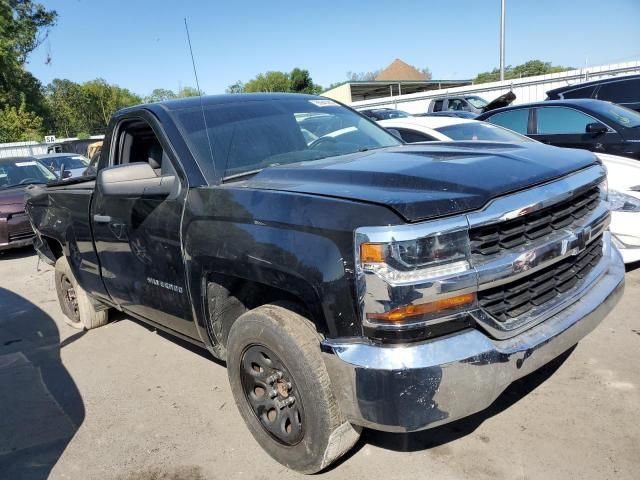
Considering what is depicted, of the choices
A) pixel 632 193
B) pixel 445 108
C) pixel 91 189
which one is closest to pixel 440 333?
pixel 91 189

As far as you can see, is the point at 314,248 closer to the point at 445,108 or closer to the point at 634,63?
the point at 445,108

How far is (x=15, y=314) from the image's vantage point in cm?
587

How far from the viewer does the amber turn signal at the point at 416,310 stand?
203 centimetres

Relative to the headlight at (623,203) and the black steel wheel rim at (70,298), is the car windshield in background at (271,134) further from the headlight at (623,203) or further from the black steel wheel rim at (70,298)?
the black steel wheel rim at (70,298)

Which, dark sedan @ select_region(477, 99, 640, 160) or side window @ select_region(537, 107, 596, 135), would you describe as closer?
dark sedan @ select_region(477, 99, 640, 160)

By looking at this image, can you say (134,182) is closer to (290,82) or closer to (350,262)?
(350,262)

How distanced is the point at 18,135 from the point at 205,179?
4348 centimetres

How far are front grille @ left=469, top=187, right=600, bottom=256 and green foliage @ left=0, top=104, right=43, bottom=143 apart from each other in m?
43.0

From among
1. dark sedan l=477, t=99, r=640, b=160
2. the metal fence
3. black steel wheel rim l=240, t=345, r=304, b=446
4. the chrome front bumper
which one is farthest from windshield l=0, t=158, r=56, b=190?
the metal fence

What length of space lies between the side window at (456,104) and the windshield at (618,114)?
494 inches

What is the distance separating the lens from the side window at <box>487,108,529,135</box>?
7824 millimetres

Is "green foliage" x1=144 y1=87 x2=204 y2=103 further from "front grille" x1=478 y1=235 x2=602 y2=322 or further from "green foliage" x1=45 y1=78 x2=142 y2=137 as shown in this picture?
"green foliage" x1=45 y1=78 x2=142 y2=137

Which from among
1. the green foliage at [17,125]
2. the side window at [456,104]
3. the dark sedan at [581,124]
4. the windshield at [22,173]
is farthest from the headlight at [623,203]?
the green foliage at [17,125]

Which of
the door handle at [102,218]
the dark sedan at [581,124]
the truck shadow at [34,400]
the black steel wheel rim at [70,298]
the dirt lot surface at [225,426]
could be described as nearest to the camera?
the dirt lot surface at [225,426]
